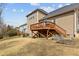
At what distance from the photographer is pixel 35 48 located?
12828 millimetres

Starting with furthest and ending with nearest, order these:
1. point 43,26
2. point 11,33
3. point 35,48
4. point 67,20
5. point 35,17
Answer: point 35,17
point 43,26
point 67,20
point 11,33
point 35,48

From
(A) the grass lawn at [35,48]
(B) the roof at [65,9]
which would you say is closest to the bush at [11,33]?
(A) the grass lawn at [35,48]

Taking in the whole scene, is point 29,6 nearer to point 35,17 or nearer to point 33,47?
point 33,47

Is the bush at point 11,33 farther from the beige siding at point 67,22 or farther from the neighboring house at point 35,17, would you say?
the beige siding at point 67,22

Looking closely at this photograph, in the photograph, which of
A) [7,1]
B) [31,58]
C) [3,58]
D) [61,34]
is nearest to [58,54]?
[31,58]

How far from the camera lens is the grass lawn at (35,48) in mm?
12006

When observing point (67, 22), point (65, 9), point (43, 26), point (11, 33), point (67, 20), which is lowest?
point (11, 33)

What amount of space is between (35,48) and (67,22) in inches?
184

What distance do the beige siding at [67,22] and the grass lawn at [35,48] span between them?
220cm

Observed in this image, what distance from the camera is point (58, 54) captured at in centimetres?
1182

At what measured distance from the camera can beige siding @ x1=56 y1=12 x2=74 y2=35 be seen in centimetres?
1603

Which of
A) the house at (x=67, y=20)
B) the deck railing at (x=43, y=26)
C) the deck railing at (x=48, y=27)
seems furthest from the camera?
the deck railing at (x=43, y=26)

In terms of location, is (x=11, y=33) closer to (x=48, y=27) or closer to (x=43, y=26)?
(x=43, y=26)

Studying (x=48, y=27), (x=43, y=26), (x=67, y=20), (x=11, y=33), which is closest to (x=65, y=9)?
(x=67, y=20)
